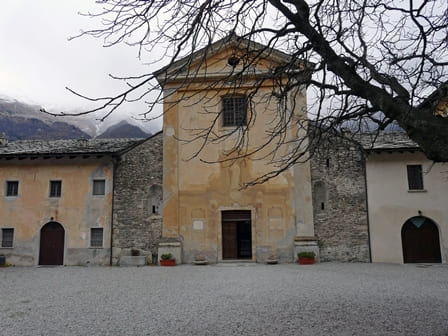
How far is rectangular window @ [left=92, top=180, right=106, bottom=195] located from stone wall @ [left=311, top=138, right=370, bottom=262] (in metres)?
9.95

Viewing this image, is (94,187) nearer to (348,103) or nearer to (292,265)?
(292,265)

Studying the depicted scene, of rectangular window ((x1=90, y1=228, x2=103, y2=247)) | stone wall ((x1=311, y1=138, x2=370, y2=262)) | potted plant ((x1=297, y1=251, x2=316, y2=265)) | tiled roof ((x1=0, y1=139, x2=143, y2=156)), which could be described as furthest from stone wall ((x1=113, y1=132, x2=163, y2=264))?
stone wall ((x1=311, y1=138, x2=370, y2=262))

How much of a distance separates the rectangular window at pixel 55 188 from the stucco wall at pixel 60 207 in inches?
8.8

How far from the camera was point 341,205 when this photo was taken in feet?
Answer: 56.9

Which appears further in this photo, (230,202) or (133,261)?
(230,202)

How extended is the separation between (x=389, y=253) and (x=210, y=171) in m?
8.83

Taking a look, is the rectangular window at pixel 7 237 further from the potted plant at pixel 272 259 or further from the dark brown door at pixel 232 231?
the potted plant at pixel 272 259

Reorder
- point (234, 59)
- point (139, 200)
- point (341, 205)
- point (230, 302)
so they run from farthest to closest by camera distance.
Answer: point (139, 200) → point (341, 205) → point (230, 302) → point (234, 59)

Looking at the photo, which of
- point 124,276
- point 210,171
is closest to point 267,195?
point 210,171

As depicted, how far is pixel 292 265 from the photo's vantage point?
16.1 m

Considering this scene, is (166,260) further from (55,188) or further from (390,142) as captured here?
(390,142)

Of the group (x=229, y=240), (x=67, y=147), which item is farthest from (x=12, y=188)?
(x=229, y=240)

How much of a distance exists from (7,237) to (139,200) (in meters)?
6.68

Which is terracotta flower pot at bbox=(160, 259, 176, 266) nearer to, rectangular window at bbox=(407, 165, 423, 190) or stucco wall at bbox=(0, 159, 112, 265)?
stucco wall at bbox=(0, 159, 112, 265)
